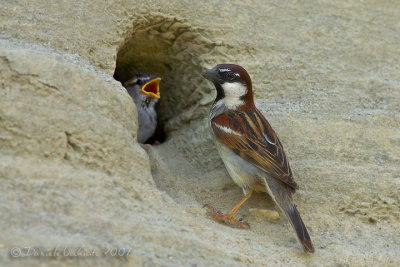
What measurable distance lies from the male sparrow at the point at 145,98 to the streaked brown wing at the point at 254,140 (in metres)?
1.38

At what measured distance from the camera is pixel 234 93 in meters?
5.19

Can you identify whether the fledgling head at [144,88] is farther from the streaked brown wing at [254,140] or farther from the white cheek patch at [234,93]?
the streaked brown wing at [254,140]

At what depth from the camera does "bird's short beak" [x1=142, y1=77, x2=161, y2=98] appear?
6.12 metres

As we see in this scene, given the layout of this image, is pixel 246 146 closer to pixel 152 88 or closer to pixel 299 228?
pixel 299 228

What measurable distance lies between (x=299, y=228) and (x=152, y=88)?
9.12 feet

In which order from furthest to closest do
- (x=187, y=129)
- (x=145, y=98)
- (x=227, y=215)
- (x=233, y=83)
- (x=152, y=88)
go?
(x=145, y=98) < (x=152, y=88) < (x=187, y=129) < (x=233, y=83) < (x=227, y=215)

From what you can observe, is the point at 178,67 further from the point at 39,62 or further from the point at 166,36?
the point at 39,62

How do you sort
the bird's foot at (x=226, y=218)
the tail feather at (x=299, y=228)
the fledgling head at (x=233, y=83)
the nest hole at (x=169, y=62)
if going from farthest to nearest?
the nest hole at (x=169, y=62) → the fledgling head at (x=233, y=83) → the bird's foot at (x=226, y=218) → the tail feather at (x=299, y=228)

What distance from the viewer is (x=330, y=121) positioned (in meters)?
5.14

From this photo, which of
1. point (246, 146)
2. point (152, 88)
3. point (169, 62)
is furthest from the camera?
point (152, 88)

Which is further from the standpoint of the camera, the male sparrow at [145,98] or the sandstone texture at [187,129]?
the male sparrow at [145,98]

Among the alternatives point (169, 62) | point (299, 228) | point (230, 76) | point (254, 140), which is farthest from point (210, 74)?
point (299, 228)

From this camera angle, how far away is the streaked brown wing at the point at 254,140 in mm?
4496

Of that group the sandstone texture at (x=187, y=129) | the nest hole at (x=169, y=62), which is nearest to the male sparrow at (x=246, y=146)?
the sandstone texture at (x=187, y=129)
